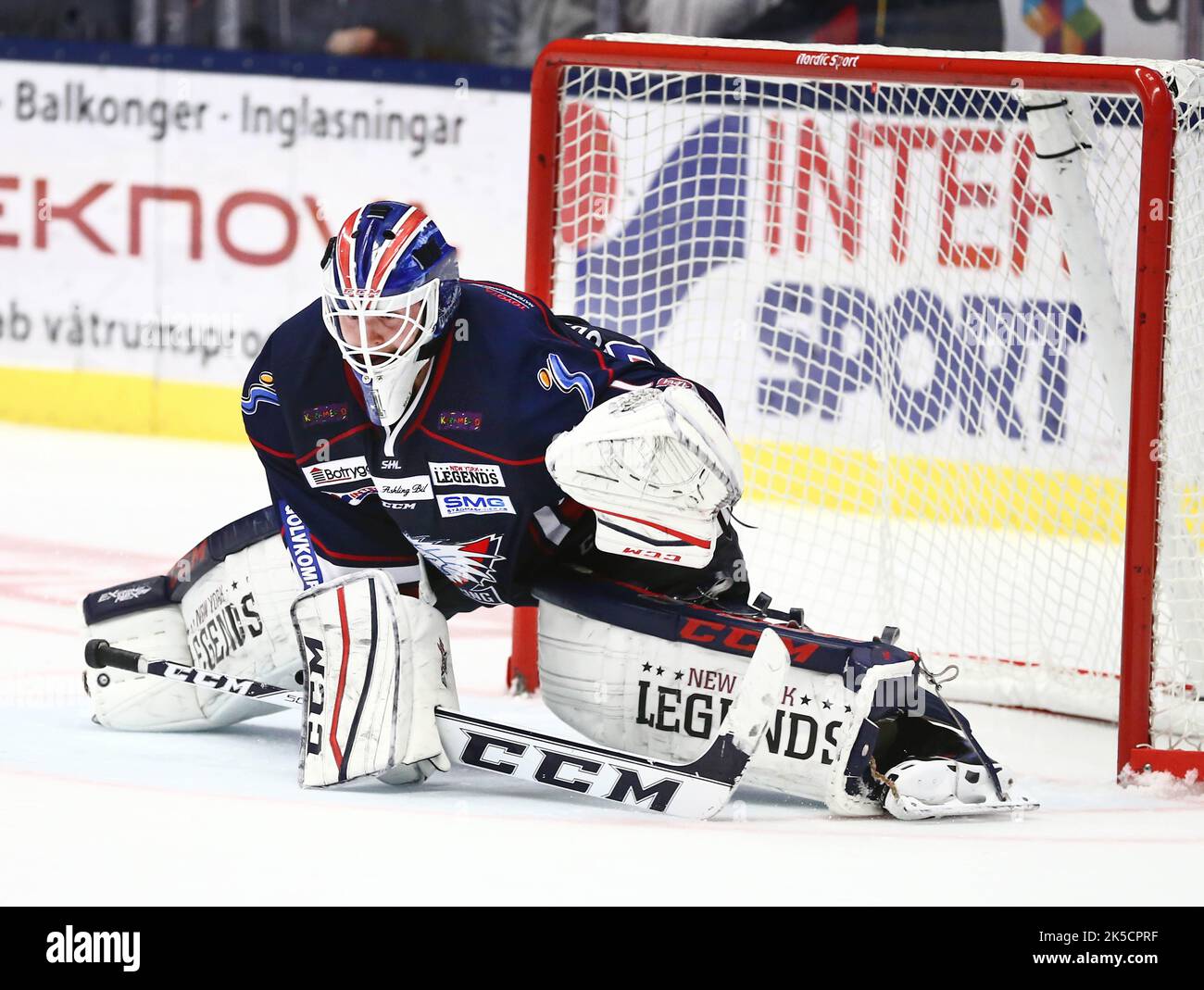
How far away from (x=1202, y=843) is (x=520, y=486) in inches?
45.8

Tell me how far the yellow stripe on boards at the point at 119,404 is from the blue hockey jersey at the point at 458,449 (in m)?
3.48

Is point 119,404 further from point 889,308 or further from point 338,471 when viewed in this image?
point 338,471

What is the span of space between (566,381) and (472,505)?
247 mm

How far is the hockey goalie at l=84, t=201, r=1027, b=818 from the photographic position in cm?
283

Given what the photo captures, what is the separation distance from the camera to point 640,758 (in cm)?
296

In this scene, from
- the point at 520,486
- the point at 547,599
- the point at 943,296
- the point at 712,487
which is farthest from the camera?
the point at 943,296

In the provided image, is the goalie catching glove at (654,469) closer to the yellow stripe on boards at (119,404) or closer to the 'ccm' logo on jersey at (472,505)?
the 'ccm' logo on jersey at (472,505)

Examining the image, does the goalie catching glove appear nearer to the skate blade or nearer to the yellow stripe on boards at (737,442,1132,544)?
the skate blade

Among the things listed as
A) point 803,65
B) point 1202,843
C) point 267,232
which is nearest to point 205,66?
point 267,232

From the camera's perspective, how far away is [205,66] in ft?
21.8
